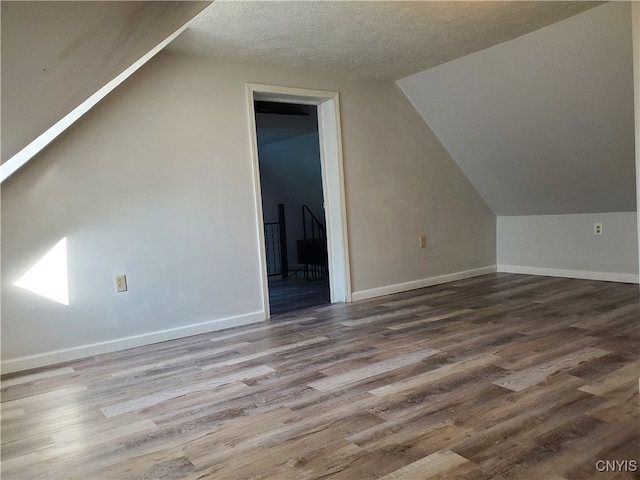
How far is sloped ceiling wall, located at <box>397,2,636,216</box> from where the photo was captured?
3.31m

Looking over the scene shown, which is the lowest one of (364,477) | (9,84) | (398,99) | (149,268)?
(364,477)

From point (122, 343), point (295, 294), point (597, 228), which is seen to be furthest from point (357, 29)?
point (597, 228)

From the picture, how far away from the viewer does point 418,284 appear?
480cm

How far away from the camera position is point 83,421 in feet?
6.85

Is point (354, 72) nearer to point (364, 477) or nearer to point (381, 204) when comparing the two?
point (381, 204)

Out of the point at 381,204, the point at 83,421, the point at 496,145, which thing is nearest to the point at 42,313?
the point at 83,421

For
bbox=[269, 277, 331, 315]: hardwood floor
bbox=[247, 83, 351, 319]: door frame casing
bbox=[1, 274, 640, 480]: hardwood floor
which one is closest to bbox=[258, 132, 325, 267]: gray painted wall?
bbox=[269, 277, 331, 315]: hardwood floor

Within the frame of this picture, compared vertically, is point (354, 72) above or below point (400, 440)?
above

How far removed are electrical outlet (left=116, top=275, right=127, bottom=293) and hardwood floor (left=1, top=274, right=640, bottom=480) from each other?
428 millimetres

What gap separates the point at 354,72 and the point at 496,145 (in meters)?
1.56

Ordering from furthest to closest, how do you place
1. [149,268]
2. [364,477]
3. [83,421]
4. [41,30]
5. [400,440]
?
[149,268] < [83,421] < [400,440] < [364,477] < [41,30]

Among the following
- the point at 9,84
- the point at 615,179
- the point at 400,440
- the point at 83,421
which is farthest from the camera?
the point at 615,179

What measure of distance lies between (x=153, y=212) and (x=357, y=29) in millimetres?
1878

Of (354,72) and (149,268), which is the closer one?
(149,268)
